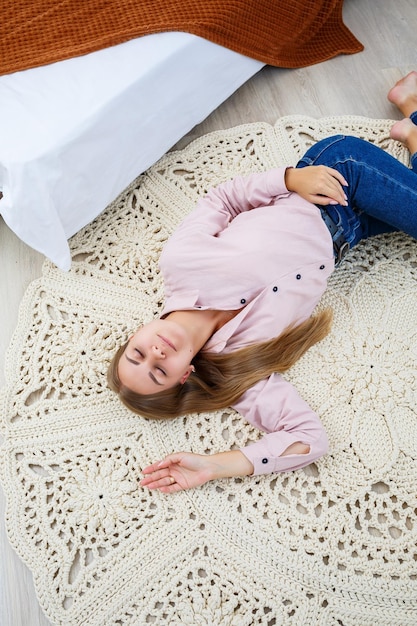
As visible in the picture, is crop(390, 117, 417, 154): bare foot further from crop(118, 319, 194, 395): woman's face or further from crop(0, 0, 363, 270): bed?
crop(118, 319, 194, 395): woman's face

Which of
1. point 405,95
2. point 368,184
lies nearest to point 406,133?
point 405,95

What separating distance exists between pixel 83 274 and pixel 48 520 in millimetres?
589

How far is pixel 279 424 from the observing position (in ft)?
4.01

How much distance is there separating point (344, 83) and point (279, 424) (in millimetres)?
1049

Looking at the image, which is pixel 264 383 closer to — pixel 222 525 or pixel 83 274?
pixel 222 525

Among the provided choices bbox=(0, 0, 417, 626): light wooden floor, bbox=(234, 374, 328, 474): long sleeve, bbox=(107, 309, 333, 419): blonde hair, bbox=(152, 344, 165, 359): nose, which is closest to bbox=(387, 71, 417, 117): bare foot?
bbox=(0, 0, 417, 626): light wooden floor

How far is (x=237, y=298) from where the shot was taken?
1.25 metres

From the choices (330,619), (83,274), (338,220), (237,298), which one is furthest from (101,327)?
(330,619)

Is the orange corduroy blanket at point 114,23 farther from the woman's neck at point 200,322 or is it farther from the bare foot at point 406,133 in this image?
the woman's neck at point 200,322

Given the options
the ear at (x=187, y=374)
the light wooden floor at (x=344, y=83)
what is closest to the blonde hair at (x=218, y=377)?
the ear at (x=187, y=374)

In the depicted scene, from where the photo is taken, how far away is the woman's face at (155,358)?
115 centimetres

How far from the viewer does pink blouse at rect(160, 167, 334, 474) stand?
124 cm

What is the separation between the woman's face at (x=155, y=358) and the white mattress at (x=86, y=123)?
308mm

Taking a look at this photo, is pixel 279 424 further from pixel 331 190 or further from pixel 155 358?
pixel 331 190
